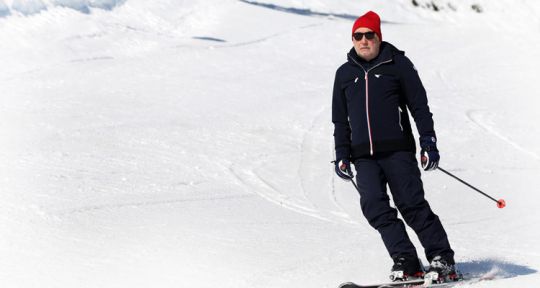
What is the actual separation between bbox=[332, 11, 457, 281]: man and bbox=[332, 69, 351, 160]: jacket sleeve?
0.33 ft

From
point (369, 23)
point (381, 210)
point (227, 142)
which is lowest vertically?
point (227, 142)

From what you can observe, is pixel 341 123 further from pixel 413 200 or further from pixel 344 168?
pixel 413 200

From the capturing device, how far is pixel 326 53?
52.2 feet

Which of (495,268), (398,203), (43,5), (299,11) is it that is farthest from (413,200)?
(299,11)

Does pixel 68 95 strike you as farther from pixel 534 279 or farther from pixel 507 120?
pixel 534 279

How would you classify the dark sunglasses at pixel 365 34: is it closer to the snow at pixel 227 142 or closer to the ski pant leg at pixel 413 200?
the ski pant leg at pixel 413 200

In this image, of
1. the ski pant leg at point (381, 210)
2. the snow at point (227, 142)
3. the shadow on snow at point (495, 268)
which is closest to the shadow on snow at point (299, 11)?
the snow at point (227, 142)

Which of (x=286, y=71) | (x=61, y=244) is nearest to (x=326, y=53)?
(x=286, y=71)

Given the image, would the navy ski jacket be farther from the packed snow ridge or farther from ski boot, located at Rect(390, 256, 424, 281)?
the packed snow ridge

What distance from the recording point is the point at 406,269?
530 centimetres

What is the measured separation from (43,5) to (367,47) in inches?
428

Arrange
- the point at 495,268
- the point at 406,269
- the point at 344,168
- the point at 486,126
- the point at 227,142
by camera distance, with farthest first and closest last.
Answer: the point at 486,126, the point at 227,142, the point at 495,268, the point at 344,168, the point at 406,269

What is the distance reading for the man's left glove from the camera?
5.32 meters

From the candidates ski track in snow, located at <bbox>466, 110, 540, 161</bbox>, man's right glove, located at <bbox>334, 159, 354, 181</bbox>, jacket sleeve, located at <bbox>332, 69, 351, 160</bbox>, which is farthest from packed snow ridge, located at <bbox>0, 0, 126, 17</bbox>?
man's right glove, located at <bbox>334, 159, 354, 181</bbox>
